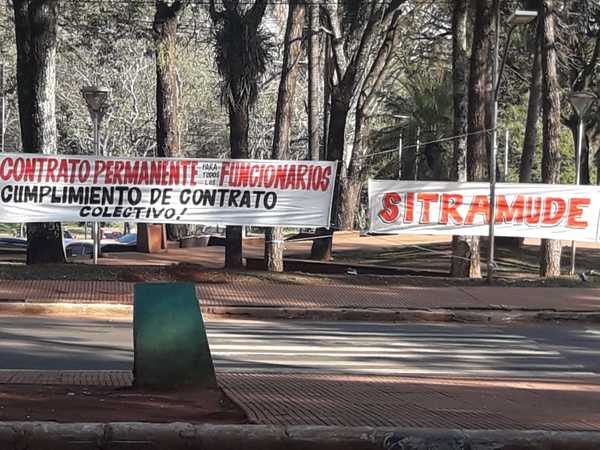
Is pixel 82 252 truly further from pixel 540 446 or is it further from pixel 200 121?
pixel 540 446

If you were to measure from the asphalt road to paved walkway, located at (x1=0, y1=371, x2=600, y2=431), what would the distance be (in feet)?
3.33

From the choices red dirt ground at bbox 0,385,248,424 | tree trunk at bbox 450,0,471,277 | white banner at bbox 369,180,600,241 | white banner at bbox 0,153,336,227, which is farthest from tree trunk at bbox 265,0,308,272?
red dirt ground at bbox 0,385,248,424

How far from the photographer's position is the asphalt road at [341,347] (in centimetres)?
1141

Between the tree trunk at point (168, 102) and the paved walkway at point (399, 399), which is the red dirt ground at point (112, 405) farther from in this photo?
the tree trunk at point (168, 102)

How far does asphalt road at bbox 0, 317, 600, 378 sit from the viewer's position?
11.4 meters

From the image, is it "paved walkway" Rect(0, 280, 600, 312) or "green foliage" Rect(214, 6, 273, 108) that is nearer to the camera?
"paved walkway" Rect(0, 280, 600, 312)

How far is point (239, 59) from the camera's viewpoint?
819 inches

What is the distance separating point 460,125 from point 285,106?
13.7 ft

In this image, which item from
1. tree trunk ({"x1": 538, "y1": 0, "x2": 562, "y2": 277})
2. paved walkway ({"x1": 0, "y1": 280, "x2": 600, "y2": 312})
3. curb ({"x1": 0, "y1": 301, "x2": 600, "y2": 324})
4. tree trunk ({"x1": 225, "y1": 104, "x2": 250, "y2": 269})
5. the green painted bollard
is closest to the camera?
the green painted bollard

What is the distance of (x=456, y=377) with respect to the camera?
36.0 feet

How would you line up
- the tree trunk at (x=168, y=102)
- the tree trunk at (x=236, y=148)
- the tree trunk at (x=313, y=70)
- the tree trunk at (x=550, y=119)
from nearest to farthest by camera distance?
the tree trunk at (x=236, y=148) → the tree trunk at (x=550, y=119) → the tree trunk at (x=168, y=102) → the tree trunk at (x=313, y=70)

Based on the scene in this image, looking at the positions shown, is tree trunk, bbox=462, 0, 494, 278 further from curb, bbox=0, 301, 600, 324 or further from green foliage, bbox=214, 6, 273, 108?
curb, bbox=0, 301, 600, 324

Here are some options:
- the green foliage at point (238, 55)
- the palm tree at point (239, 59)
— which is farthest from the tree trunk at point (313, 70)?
the green foliage at point (238, 55)

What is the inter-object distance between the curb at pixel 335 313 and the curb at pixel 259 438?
31.6ft
